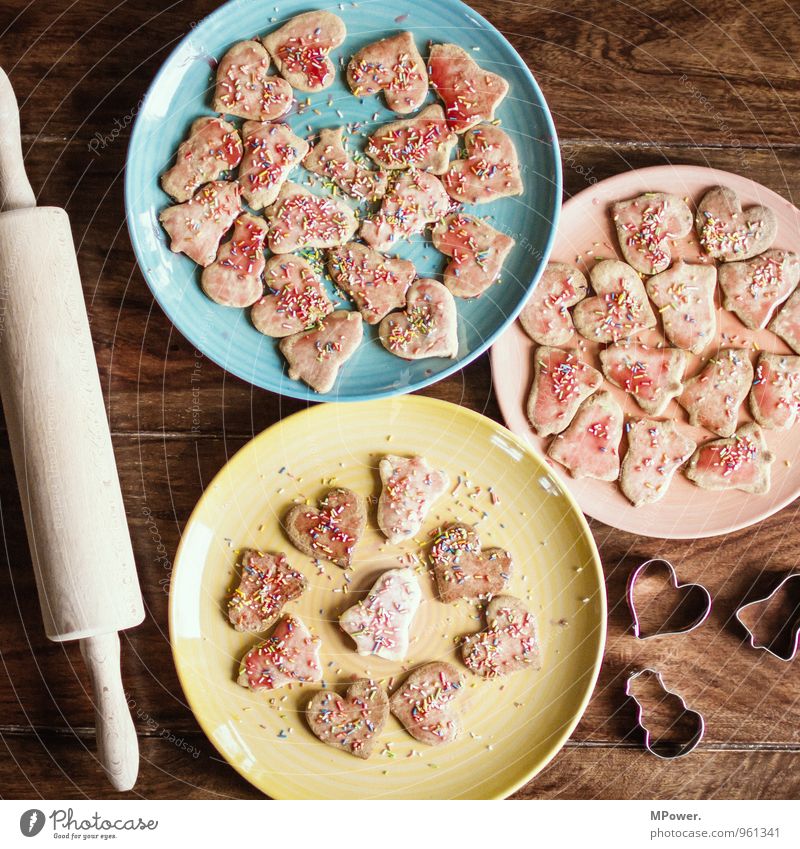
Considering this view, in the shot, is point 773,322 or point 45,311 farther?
point 773,322

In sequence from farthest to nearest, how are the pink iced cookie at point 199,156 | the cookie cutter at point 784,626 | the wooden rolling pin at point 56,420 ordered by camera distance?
the cookie cutter at point 784,626, the pink iced cookie at point 199,156, the wooden rolling pin at point 56,420

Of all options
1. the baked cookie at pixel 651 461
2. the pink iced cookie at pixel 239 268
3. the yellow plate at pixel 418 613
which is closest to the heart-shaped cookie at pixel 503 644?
the yellow plate at pixel 418 613

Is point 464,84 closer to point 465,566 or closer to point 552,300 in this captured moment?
point 552,300

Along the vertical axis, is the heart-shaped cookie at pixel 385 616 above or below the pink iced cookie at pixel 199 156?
below

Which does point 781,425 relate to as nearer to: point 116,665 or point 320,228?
point 320,228

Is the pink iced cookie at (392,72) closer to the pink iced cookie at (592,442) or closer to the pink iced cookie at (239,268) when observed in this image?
the pink iced cookie at (239,268)

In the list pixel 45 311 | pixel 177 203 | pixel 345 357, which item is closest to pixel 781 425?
pixel 345 357
